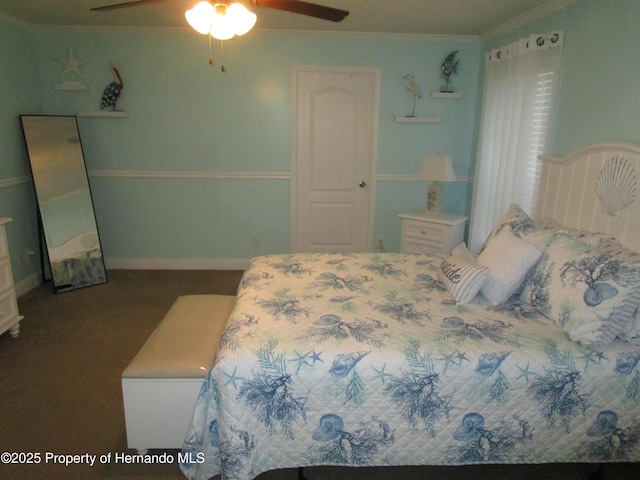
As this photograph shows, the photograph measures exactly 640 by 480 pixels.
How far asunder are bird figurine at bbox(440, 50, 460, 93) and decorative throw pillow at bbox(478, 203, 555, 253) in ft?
7.00

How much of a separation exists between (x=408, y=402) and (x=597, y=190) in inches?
Result: 66.1

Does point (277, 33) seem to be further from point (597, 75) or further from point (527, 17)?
point (597, 75)

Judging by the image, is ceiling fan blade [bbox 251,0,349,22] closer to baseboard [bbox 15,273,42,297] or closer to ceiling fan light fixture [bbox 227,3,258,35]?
ceiling fan light fixture [bbox 227,3,258,35]

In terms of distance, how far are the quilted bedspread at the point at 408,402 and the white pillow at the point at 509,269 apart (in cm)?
36

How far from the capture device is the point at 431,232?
3.95 metres

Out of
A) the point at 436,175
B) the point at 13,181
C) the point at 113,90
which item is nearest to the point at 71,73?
the point at 113,90

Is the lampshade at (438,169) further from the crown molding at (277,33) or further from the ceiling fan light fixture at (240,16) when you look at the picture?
the ceiling fan light fixture at (240,16)

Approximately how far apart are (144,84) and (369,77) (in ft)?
7.07

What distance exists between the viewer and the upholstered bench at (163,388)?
1.94 metres

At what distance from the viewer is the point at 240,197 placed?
4.55m

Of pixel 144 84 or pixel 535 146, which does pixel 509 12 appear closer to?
pixel 535 146

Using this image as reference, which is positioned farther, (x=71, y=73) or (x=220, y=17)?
(x=71, y=73)

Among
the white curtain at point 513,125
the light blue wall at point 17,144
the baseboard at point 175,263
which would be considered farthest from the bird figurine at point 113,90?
the white curtain at point 513,125

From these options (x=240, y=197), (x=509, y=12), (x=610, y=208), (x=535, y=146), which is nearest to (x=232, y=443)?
(x=610, y=208)
